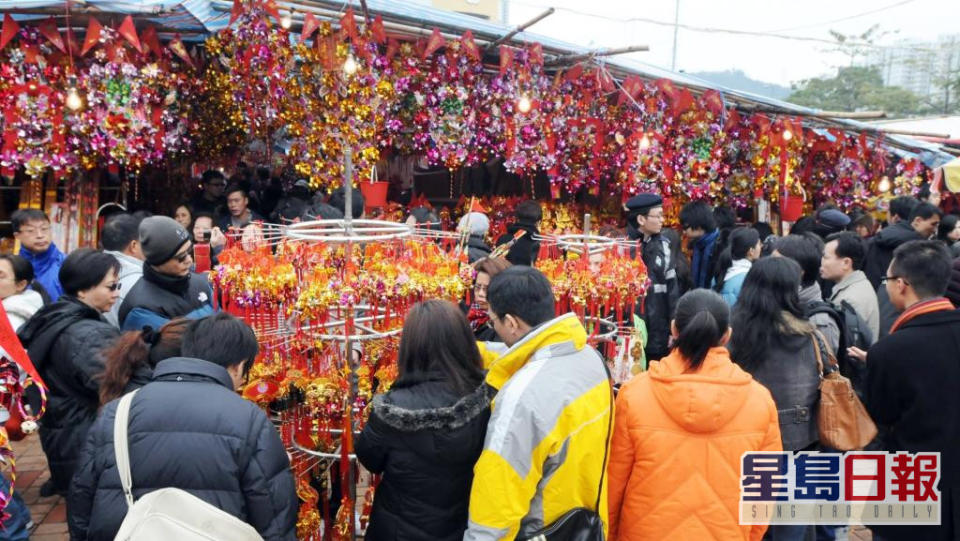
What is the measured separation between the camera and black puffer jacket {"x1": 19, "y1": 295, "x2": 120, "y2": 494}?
3.15 metres

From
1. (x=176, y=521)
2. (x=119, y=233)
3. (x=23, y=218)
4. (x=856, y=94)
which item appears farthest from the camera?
(x=856, y=94)

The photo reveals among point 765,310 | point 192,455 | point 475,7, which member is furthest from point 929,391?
point 475,7

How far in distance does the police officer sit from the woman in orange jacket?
2.75m

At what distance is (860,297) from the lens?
4207 mm

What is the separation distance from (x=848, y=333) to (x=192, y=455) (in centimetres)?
325

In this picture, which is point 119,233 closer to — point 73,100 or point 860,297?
point 73,100

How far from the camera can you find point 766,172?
761cm

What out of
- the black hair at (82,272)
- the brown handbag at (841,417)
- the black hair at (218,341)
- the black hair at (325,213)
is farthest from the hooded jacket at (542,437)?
the black hair at (325,213)

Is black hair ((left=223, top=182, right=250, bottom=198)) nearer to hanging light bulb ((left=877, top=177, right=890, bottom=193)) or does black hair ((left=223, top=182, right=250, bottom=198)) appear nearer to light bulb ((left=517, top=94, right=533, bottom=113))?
light bulb ((left=517, top=94, right=533, bottom=113))

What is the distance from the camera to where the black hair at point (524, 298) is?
229 cm

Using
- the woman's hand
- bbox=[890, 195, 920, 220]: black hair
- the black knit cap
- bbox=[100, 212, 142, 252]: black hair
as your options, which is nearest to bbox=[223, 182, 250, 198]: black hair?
bbox=[100, 212, 142, 252]: black hair

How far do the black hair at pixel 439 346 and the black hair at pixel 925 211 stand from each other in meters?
5.40

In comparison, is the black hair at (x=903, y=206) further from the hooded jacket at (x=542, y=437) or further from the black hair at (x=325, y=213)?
the hooded jacket at (x=542, y=437)

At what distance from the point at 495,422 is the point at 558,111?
481 cm
